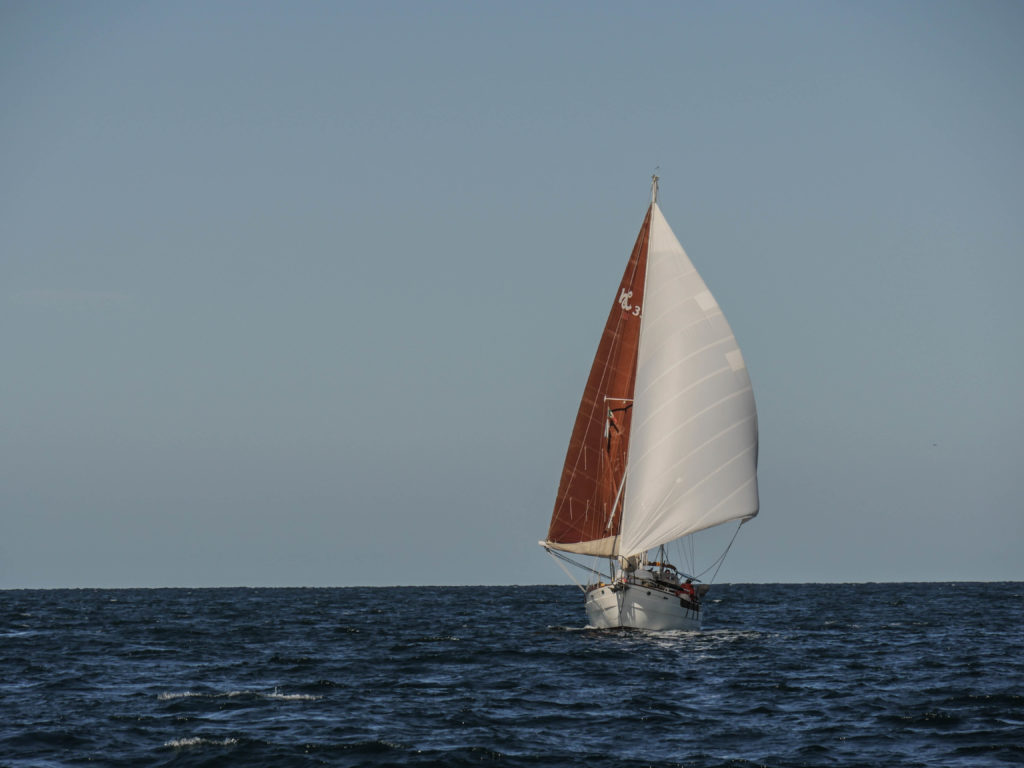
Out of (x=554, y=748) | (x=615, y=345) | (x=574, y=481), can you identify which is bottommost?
(x=554, y=748)

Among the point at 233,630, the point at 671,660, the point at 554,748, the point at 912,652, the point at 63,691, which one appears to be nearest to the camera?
the point at 554,748

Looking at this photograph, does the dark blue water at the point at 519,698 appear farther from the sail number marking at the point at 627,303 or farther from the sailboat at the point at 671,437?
the sail number marking at the point at 627,303

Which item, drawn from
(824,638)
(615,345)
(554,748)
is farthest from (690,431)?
(554,748)

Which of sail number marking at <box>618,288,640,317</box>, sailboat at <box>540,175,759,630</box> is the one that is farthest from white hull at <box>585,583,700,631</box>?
sail number marking at <box>618,288,640,317</box>

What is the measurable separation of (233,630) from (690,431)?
24729 mm

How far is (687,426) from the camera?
46656 mm

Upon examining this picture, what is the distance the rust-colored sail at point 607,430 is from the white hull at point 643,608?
328 centimetres

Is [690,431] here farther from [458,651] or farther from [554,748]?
[554,748]

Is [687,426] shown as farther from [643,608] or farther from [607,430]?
[643,608]

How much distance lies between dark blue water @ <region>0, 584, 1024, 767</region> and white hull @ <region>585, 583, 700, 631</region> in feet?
2.13

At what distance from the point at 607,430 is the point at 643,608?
7693mm

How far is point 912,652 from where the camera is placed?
41969 millimetres

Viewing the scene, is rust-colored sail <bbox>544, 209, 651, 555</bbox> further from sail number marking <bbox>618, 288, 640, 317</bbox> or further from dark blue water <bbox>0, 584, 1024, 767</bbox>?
dark blue water <bbox>0, 584, 1024, 767</bbox>

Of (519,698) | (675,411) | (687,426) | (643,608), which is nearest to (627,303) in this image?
(675,411)
